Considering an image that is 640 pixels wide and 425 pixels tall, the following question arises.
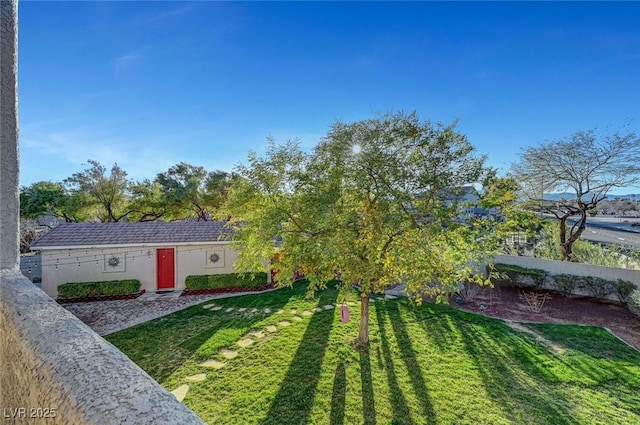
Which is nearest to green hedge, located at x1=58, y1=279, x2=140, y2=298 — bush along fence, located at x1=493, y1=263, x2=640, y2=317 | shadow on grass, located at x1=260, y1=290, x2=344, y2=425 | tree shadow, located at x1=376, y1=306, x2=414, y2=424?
shadow on grass, located at x1=260, y1=290, x2=344, y2=425

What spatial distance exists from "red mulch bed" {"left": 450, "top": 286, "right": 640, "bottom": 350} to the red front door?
13.3 m

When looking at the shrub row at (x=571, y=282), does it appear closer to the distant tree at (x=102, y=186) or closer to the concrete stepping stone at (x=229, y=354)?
the concrete stepping stone at (x=229, y=354)

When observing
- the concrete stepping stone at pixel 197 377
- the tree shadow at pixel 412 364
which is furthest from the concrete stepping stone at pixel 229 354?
the tree shadow at pixel 412 364

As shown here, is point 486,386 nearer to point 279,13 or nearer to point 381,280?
point 381,280

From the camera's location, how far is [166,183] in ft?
83.4

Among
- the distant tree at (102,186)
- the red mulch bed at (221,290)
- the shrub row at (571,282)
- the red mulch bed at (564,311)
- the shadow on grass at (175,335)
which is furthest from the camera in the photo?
the distant tree at (102,186)

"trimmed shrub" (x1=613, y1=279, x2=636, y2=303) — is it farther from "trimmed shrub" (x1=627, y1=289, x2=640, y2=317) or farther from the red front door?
the red front door

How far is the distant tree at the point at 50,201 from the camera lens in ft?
70.6

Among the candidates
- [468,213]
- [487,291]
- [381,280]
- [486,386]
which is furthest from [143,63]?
[487,291]

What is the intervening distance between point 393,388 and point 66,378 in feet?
20.0

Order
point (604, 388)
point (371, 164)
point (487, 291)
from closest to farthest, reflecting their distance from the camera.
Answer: point (604, 388) → point (371, 164) → point (487, 291)

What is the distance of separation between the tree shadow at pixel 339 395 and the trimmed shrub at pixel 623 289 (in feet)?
39.0

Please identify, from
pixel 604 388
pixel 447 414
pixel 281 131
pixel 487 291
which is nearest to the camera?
pixel 447 414

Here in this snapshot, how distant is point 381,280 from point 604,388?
5129 millimetres
